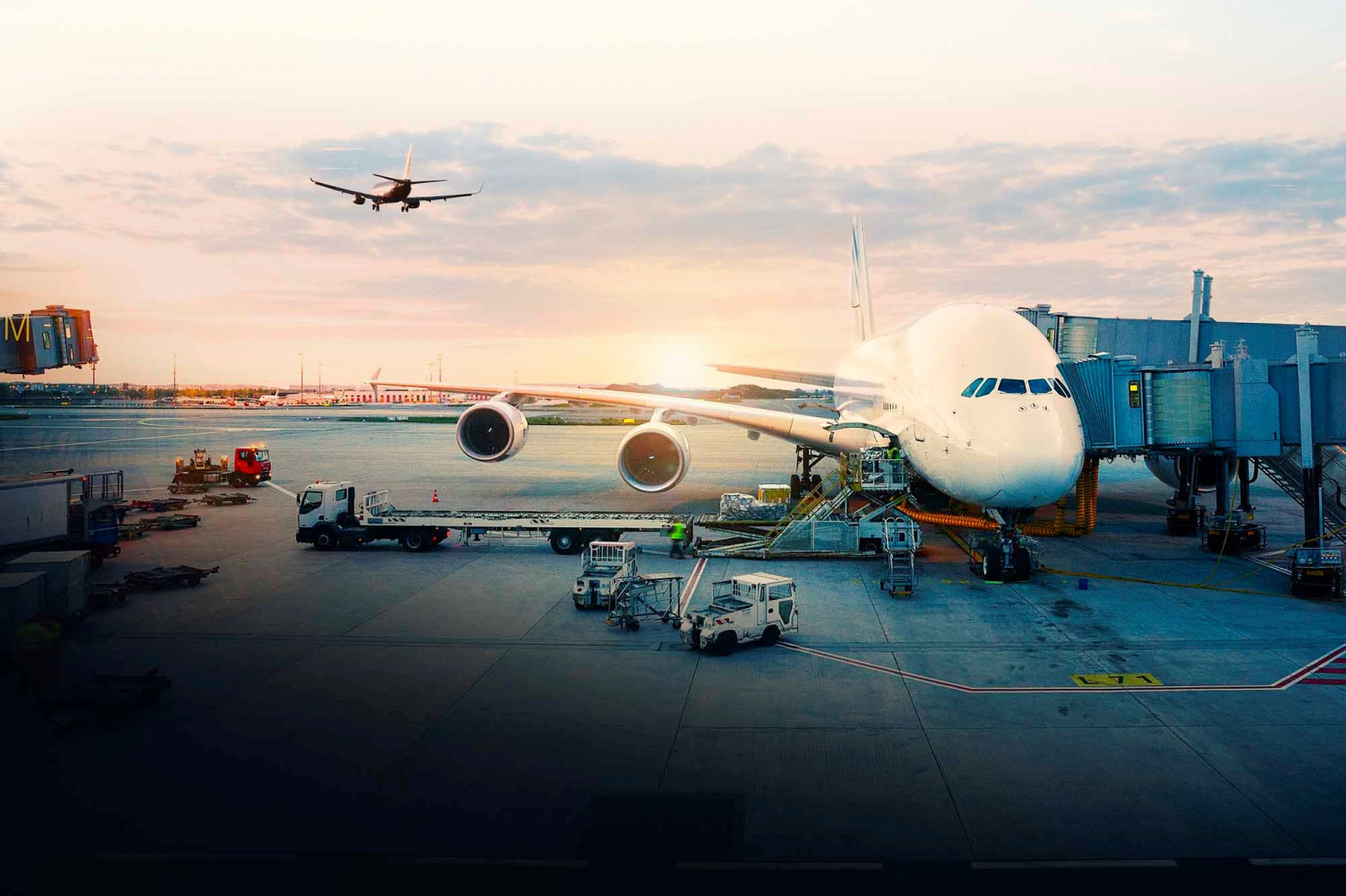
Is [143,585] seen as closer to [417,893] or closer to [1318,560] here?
[417,893]

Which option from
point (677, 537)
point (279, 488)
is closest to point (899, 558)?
point (677, 537)

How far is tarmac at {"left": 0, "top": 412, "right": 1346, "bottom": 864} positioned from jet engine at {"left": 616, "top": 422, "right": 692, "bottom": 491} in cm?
754

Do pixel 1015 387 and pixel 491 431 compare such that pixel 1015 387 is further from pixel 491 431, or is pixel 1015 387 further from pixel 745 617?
pixel 491 431

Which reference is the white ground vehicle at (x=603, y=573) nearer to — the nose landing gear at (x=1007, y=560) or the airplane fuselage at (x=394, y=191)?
the nose landing gear at (x=1007, y=560)

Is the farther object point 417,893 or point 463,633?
point 463,633

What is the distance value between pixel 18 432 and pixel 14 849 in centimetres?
8352

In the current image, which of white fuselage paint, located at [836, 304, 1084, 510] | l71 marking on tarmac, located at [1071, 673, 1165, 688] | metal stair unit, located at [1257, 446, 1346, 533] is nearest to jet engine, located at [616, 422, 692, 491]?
white fuselage paint, located at [836, 304, 1084, 510]

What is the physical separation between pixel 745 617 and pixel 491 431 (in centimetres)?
1775

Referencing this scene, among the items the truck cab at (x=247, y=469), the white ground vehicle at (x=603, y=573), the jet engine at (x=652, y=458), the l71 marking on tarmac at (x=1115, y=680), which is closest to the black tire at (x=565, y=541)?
the jet engine at (x=652, y=458)

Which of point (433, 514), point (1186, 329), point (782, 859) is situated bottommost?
point (782, 859)

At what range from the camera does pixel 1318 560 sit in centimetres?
1853

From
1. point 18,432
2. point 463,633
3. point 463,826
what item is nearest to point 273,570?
point 463,633

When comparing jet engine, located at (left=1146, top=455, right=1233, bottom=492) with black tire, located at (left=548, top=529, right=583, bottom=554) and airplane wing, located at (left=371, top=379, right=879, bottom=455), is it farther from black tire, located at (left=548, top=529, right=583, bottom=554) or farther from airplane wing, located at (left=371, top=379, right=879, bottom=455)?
black tire, located at (left=548, top=529, right=583, bottom=554)

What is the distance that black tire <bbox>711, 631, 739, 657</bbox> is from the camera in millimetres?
14406
